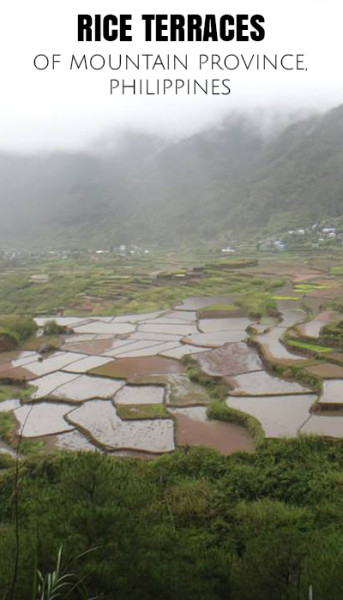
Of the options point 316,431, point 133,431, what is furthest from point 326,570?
point 133,431

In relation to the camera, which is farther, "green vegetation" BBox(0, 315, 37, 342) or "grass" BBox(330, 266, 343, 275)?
"grass" BBox(330, 266, 343, 275)

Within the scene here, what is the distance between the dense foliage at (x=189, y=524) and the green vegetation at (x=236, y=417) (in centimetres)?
66

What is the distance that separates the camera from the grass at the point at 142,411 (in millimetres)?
8594

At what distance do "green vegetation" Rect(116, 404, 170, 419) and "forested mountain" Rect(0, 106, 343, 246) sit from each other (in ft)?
163

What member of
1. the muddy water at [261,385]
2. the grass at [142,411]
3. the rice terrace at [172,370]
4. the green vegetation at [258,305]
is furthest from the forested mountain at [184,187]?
the grass at [142,411]

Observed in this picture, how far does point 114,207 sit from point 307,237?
4064 centimetres

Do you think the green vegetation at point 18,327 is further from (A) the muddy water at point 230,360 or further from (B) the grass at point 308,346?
(B) the grass at point 308,346

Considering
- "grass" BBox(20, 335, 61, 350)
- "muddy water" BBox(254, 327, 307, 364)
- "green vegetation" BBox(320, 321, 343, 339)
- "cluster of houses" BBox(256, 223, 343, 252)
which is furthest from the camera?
"cluster of houses" BBox(256, 223, 343, 252)

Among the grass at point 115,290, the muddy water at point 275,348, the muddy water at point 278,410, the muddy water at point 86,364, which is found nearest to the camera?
the muddy water at point 278,410

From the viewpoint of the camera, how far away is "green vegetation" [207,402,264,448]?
25.1ft

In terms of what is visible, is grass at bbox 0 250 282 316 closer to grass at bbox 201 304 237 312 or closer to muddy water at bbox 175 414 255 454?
grass at bbox 201 304 237 312

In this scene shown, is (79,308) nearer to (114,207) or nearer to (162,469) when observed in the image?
(162,469)

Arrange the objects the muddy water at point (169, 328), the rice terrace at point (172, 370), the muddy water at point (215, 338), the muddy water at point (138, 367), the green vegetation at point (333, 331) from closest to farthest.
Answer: the rice terrace at point (172, 370) → the muddy water at point (138, 367) → the green vegetation at point (333, 331) → the muddy water at point (215, 338) → the muddy water at point (169, 328)

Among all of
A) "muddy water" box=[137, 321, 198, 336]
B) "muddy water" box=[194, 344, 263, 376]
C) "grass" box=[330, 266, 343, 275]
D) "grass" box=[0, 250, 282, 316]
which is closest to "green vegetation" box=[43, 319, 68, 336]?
"muddy water" box=[137, 321, 198, 336]
